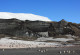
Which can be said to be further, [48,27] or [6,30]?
[48,27]

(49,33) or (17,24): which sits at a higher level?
(17,24)

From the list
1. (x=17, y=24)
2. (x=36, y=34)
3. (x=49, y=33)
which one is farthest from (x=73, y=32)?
(x=17, y=24)

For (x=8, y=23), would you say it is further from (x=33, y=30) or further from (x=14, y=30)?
(x=33, y=30)

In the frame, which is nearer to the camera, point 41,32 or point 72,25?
point 41,32

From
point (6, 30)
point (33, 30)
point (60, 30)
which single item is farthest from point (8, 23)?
point (60, 30)

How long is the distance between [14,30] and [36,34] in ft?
14.4

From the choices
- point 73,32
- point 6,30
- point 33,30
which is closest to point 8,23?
point 6,30

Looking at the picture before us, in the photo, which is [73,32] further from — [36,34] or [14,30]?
[14,30]

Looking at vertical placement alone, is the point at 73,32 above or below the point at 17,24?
below

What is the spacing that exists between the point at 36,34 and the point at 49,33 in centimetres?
273

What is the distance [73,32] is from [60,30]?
278cm

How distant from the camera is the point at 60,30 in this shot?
34.4 meters

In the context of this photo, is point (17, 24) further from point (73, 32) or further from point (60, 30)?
point (73, 32)

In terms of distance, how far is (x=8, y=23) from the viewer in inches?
1292
